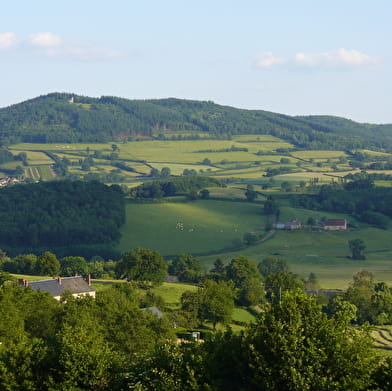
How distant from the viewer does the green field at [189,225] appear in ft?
495

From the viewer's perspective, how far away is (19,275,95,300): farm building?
269ft

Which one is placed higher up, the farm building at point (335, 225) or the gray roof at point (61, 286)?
the gray roof at point (61, 286)

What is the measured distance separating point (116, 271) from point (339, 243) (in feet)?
195

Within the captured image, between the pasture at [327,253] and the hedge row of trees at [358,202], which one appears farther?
the hedge row of trees at [358,202]

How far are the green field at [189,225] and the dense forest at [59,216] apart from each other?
13.4ft

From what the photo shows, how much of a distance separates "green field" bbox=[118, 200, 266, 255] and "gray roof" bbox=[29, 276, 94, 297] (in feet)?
191

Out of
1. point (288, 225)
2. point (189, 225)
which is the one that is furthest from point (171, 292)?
point (288, 225)

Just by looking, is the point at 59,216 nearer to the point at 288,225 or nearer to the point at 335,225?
the point at 288,225

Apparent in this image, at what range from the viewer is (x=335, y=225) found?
16450 centimetres

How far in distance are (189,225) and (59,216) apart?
3116cm

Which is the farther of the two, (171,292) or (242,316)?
(171,292)

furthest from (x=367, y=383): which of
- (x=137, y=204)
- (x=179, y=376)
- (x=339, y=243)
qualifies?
(x=137, y=204)

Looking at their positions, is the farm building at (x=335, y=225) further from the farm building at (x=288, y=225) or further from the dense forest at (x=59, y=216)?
the dense forest at (x=59, y=216)

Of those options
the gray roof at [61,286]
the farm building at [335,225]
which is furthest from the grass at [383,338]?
the farm building at [335,225]
